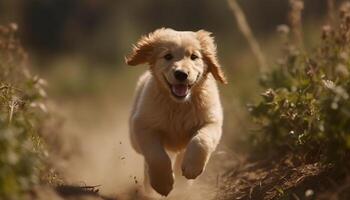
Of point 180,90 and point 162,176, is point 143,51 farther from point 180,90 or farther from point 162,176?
point 162,176

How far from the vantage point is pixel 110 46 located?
54.1 feet

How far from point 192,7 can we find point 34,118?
35.7 feet

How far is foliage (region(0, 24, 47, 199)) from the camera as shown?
160 inches

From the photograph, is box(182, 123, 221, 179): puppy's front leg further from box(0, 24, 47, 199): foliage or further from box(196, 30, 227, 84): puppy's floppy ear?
box(0, 24, 47, 199): foliage

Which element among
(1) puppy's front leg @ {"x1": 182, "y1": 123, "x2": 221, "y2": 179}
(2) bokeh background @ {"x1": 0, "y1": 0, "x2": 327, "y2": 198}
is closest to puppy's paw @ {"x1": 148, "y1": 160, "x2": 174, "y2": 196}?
(1) puppy's front leg @ {"x1": 182, "y1": 123, "x2": 221, "y2": 179}

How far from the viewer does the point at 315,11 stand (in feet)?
51.1

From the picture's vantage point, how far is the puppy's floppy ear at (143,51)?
6664mm

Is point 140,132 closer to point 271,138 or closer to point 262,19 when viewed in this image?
point 271,138

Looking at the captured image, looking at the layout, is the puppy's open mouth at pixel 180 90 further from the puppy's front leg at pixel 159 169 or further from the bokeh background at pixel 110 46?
the bokeh background at pixel 110 46

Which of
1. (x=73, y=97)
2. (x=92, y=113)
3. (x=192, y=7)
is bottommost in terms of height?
(x=92, y=113)

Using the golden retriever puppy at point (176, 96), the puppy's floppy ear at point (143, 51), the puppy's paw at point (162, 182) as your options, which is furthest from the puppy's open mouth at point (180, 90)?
the puppy's paw at point (162, 182)

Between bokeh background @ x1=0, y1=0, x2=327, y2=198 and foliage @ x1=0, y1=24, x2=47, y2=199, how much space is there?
2.25 metres

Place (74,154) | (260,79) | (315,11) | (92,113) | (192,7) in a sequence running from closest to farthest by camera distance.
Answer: (260,79)
(74,154)
(92,113)
(315,11)
(192,7)

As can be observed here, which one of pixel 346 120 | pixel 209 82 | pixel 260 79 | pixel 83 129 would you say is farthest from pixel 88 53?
pixel 346 120
